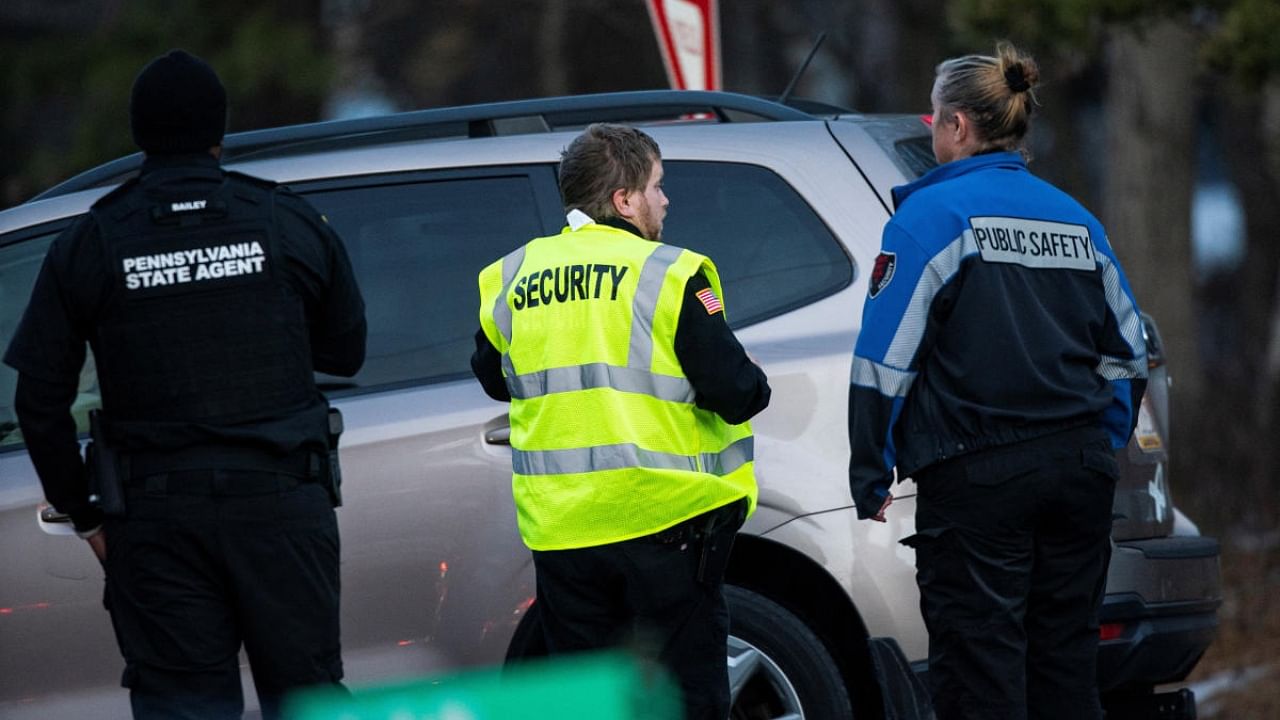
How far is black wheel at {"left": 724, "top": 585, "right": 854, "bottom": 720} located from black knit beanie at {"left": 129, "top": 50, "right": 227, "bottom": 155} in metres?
1.69

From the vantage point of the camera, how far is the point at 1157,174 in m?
9.82

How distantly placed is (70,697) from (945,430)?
217 centimetres

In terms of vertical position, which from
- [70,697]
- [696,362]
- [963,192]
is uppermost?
[963,192]

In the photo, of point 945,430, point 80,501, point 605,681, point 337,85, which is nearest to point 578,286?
point 945,430

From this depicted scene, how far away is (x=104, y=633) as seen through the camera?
4355 millimetres

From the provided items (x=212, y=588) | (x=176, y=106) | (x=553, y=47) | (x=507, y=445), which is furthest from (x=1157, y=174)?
(x=212, y=588)

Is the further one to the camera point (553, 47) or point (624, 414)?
point (553, 47)

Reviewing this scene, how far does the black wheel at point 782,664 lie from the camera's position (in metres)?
4.46

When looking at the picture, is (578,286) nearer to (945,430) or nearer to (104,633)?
(945,430)

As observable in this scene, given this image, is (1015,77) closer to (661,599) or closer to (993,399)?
(993,399)

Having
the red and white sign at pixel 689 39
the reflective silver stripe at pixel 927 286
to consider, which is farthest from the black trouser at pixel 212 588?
the red and white sign at pixel 689 39

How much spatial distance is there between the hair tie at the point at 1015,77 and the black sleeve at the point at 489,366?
1280 millimetres

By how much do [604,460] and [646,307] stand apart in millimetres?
337

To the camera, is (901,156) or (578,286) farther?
(901,156)
